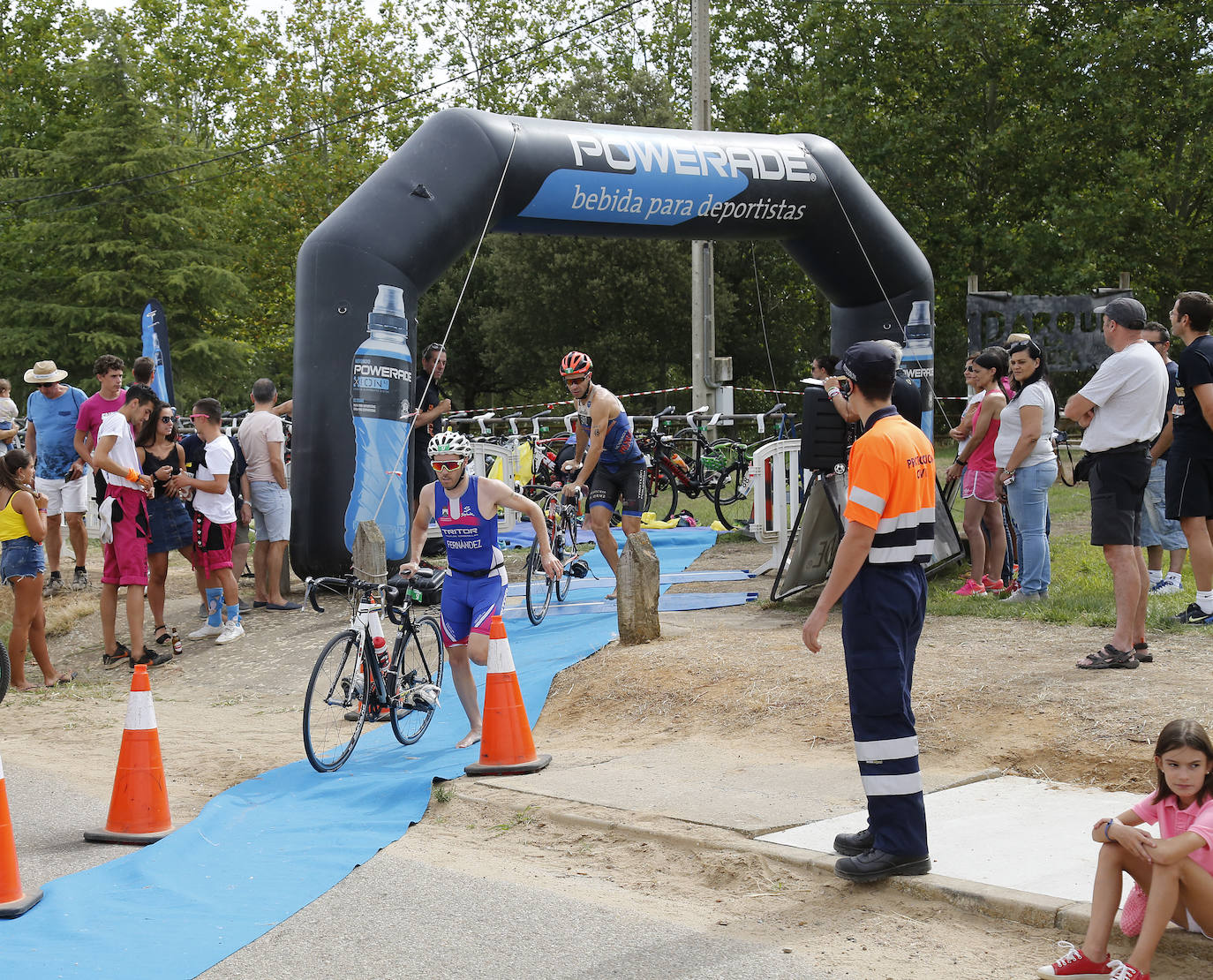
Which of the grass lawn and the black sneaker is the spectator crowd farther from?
the black sneaker

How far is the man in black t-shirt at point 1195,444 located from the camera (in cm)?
751

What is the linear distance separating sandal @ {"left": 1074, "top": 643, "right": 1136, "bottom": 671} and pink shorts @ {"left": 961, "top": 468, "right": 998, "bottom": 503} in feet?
8.73

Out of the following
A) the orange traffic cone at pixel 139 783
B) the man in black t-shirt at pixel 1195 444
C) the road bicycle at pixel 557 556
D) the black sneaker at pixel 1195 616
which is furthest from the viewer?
the road bicycle at pixel 557 556

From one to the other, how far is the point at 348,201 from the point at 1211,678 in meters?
7.98

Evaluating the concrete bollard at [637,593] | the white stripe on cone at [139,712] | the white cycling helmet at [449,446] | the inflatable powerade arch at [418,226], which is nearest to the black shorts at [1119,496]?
the concrete bollard at [637,593]

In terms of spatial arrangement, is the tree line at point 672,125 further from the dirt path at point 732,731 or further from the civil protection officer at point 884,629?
the civil protection officer at point 884,629

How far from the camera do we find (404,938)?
14.4 feet

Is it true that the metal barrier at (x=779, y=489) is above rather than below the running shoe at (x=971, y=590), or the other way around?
above

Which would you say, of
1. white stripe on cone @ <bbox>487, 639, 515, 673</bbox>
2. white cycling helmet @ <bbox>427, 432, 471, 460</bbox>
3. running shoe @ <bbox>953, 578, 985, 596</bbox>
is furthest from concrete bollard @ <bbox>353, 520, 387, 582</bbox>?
running shoe @ <bbox>953, 578, 985, 596</bbox>

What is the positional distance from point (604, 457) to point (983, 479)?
123 inches

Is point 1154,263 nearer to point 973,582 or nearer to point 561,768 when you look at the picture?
point 973,582

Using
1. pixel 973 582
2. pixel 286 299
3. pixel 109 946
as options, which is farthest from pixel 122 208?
pixel 109 946

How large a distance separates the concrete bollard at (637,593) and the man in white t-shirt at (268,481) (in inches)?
146

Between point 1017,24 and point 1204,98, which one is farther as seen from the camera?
point 1017,24
